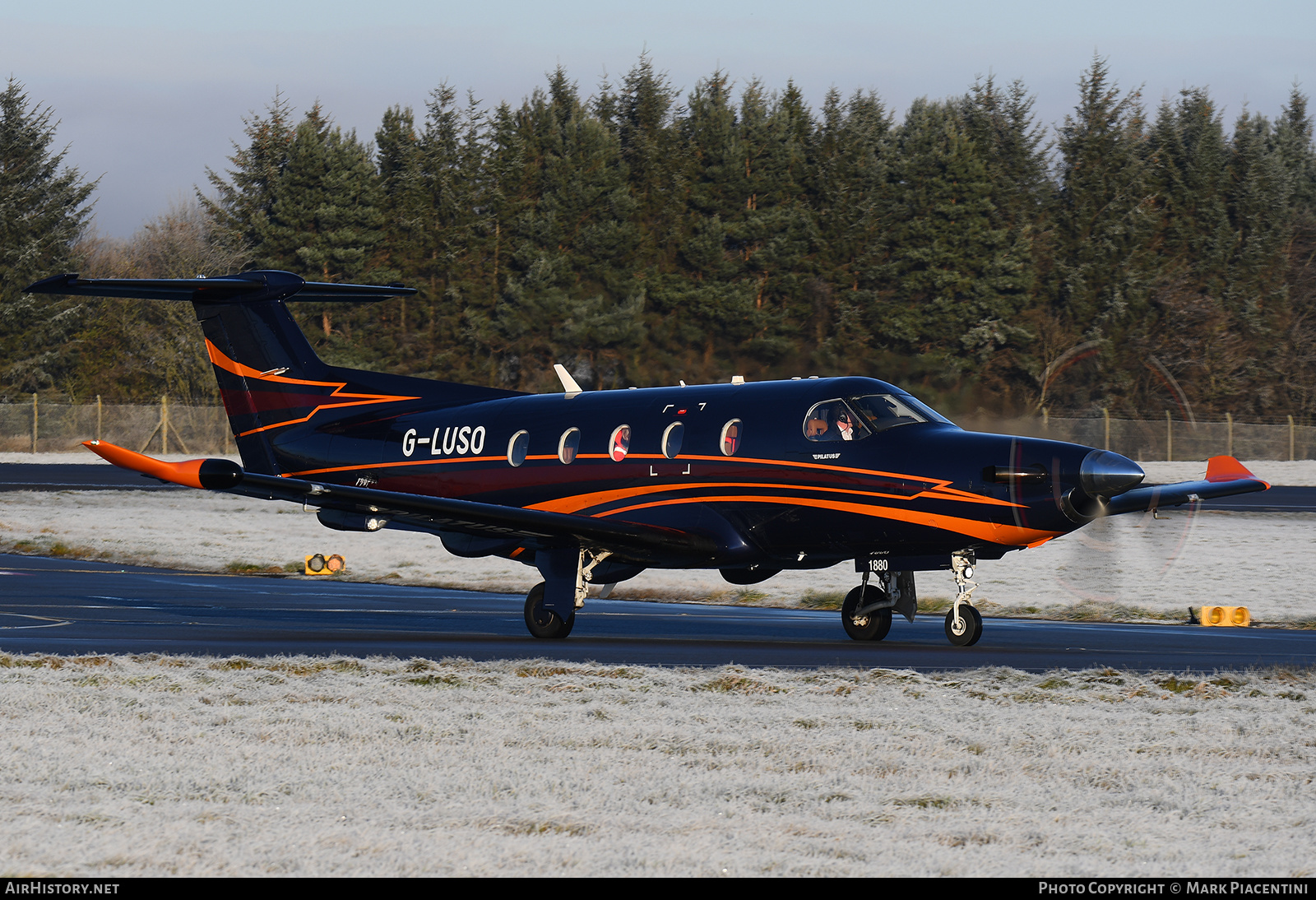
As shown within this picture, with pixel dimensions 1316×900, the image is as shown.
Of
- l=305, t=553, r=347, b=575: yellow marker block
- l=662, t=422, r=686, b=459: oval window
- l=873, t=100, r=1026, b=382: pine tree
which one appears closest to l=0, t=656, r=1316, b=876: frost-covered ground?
l=662, t=422, r=686, b=459: oval window

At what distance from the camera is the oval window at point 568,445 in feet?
61.5

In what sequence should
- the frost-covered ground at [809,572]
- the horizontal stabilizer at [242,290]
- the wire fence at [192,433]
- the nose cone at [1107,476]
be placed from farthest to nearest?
the wire fence at [192,433], the frost-covered ground at [809,572], the horizontal stabilizer at [242,290], the nose cone at [1107,476]

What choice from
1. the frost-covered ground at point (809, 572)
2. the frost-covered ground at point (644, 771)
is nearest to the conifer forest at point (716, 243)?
the frost-covered ground at point (809, 572)

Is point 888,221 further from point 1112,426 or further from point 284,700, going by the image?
point 284,700

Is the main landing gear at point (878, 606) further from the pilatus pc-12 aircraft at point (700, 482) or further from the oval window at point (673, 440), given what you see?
the oval window at point (673, 440)

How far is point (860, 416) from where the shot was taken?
54.6 ft

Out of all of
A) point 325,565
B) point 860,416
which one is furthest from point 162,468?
point 325,565

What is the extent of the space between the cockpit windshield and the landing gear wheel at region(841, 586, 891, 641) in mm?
2138

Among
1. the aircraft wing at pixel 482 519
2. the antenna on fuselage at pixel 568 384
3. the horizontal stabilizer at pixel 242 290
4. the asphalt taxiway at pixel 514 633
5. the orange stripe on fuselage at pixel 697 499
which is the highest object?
the horizontal stabilizer at pixel 242 290

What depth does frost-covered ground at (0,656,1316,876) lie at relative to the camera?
6844mm

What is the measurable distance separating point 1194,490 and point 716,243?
4513cm

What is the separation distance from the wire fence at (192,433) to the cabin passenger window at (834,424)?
43898 mm

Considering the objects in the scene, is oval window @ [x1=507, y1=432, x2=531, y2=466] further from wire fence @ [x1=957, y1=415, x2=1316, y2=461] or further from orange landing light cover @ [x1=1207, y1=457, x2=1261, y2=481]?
wire fence @ [x1=957, y1=415, x2=1316, y2=461]

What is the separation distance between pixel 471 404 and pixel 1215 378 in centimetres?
5499
